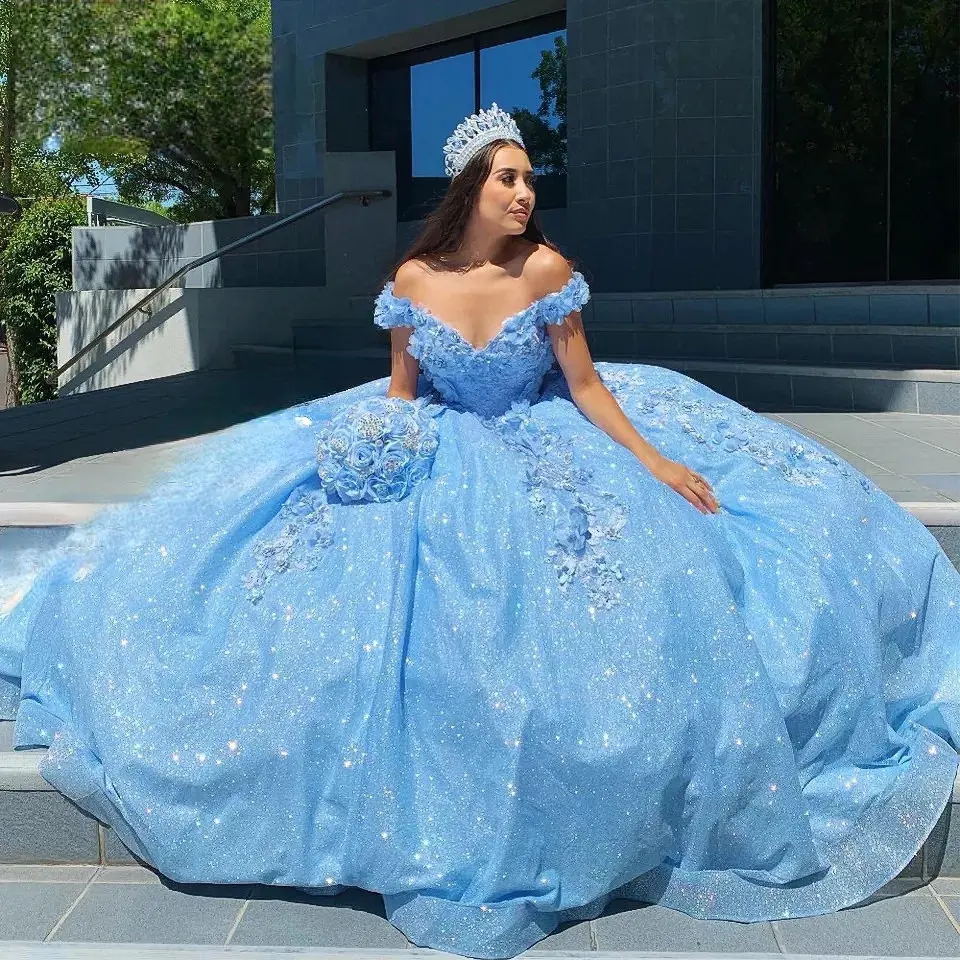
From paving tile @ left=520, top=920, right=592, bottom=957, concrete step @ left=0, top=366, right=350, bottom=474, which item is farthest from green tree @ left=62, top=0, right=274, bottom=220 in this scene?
paving tile @ left=520, top=920, right=592, bottom=957

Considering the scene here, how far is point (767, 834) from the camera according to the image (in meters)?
2.14

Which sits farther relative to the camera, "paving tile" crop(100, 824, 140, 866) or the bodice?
the bodice

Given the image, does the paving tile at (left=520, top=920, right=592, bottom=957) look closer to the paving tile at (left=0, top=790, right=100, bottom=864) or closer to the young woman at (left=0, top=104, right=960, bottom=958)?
the young woman at (left=0, top=104, right=960, bottom=958)

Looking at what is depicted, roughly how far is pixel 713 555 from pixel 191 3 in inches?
917

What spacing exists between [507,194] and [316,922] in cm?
172

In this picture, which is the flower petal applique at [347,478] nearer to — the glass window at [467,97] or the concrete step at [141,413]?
the concrete step at [141,413]

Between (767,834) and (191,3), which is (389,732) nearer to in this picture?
(767,834)

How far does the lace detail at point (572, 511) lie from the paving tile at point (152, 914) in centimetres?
97

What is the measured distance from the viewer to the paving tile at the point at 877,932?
2104mm

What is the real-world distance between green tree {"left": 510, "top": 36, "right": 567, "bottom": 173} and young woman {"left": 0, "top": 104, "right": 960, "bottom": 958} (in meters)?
8.76

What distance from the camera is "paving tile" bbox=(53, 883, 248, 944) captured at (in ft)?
7.16

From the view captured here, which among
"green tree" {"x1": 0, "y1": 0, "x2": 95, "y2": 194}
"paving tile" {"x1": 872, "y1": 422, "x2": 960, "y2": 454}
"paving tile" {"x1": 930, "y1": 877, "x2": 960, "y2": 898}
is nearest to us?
"paving tile" {"x1": 930, "y1": 877, "x2": 960, "y2": 898}

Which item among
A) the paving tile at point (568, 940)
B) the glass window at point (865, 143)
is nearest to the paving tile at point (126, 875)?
the paving tile at point (568, 940)

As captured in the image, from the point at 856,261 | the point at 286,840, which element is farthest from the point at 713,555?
the point at 856,261
